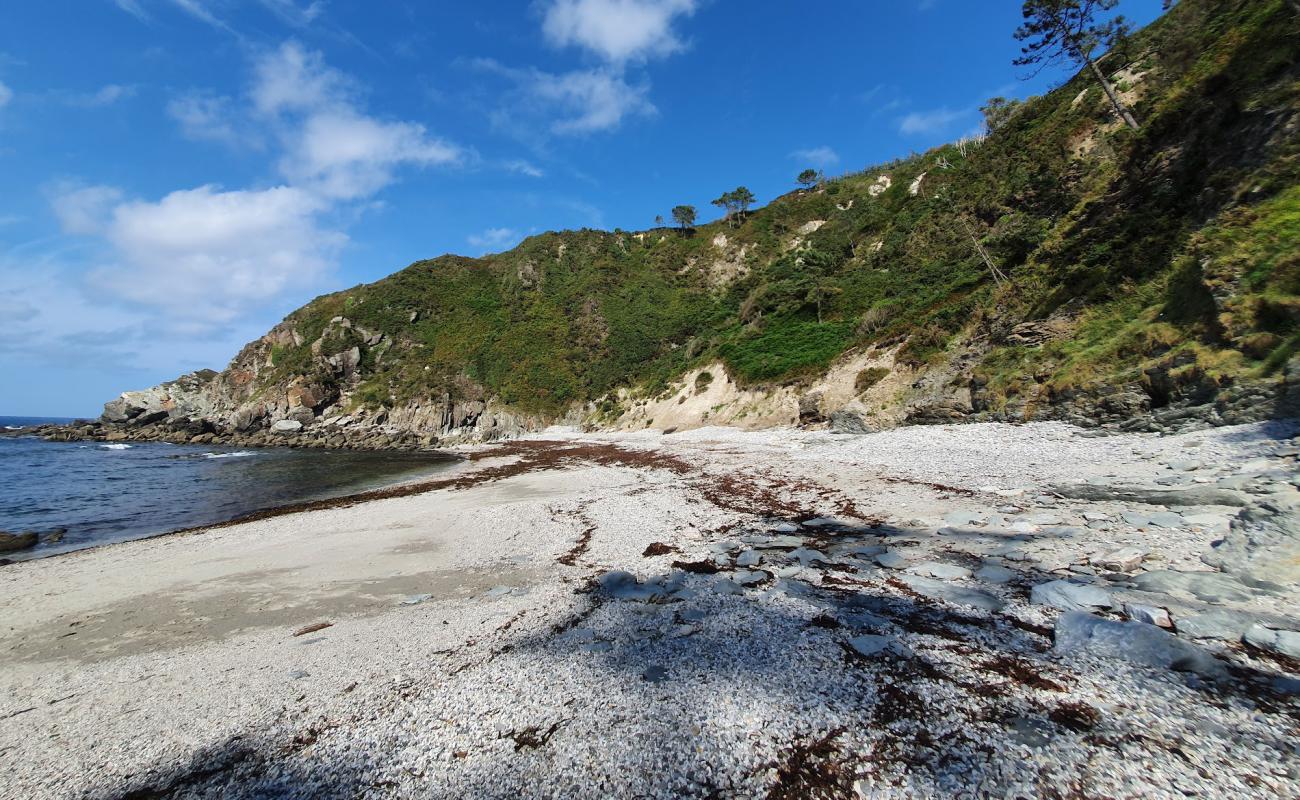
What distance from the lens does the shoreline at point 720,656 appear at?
320 centimetres

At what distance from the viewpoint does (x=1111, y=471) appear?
378 inches

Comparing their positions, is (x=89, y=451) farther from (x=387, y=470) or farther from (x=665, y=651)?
(x=665, y=651)

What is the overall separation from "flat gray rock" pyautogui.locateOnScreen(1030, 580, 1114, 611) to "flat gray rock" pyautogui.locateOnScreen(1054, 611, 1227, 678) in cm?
46

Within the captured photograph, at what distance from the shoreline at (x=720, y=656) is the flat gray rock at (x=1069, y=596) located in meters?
0.04

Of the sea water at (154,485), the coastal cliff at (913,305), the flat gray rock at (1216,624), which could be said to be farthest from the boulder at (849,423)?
the sea water at (154,485)

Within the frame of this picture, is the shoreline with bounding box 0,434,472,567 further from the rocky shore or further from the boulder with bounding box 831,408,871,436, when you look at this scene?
the rocky shore

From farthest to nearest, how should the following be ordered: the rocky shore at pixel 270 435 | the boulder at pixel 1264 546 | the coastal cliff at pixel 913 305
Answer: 1. the rocky shore at pixel 270 435
2. the coastal cliff at pixel 913 305
3. the boulder at pixel 1264 546

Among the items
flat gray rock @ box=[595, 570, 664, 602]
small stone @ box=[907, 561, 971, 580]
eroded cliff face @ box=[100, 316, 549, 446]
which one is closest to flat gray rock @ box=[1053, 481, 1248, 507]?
small stone @ box=[907, 561, 971, 580]

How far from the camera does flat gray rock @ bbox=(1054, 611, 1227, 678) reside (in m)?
3.54

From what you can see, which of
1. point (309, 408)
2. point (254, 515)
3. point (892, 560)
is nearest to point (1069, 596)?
point (892, 560)

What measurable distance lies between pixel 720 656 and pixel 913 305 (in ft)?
111

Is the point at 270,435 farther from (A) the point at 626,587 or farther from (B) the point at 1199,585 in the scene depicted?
(B) the point at 1199,585

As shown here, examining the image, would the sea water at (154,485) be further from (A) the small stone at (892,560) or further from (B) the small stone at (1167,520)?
(B) the small stone at (1167,520)

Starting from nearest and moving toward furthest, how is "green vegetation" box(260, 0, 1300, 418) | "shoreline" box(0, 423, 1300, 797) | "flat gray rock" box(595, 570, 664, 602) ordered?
1. "shoreline" box(0, 423, 1300, 797)
2. "flat gray rock" box(595, 570, 664, 602)
3. "green vegetation" box(260, 0, 1300, 418)
